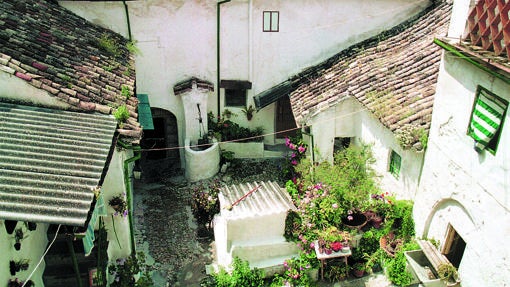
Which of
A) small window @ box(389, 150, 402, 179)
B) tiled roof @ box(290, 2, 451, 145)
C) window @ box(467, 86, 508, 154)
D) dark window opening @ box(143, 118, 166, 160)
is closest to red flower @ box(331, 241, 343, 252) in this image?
small window @ box(389, 150, 402, 179)

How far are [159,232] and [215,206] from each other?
2130mm

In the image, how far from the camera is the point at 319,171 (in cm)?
1393

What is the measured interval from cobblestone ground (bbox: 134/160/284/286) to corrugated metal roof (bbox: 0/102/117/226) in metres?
5.19

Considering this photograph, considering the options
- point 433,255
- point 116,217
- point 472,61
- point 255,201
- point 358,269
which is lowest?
point 358,269

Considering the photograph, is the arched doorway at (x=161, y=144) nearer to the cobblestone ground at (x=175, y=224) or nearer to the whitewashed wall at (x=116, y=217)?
the cobblestone ground at (x=175, y=224)

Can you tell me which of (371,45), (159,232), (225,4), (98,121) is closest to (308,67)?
(371,45)

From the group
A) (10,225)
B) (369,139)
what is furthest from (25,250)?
(369,139)

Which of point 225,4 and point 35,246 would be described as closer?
point 35,246

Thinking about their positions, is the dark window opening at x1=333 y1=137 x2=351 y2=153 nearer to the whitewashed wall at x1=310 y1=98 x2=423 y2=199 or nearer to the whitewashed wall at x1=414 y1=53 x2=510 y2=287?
the whitewashed wall at x1=310 y1=98 x2=423 y2=199

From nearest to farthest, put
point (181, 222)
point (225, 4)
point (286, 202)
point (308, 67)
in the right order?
1. point (286, 202)
2. point (181, 222)
3. point (225, 4)
4. point (308, 67)

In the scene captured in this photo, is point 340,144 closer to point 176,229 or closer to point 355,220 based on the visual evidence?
point 355,220

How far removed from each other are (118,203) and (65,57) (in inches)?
167

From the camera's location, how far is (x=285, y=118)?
18578 millimetres

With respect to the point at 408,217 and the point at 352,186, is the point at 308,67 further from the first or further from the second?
the point at 408,217
